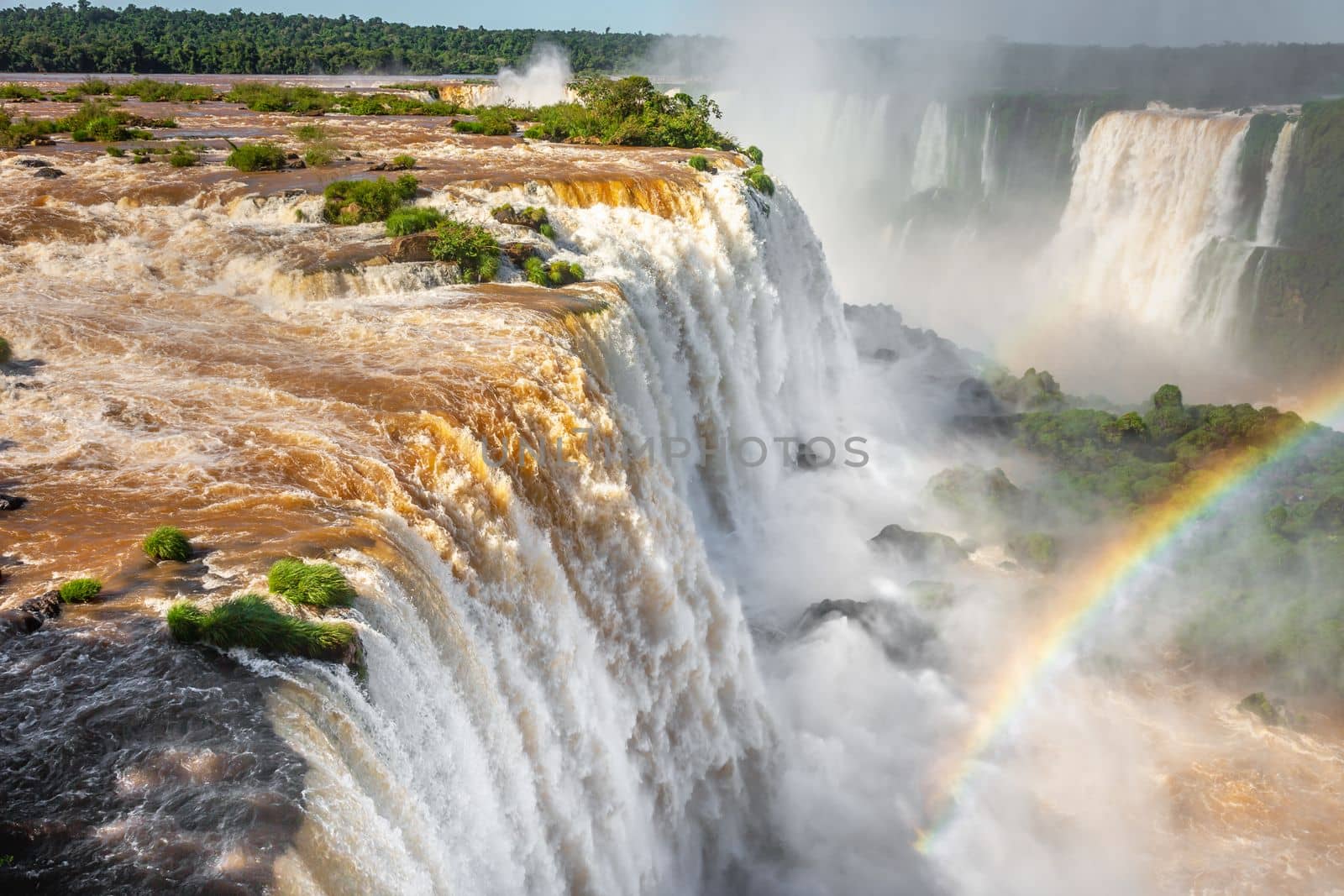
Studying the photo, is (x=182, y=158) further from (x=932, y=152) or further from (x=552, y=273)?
(x=932, y=152)

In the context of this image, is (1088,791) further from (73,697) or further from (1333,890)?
(73,697)

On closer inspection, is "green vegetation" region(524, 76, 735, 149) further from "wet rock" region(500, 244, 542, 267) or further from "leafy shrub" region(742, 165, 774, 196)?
"wet rock" region(500, 244, 542, 267)

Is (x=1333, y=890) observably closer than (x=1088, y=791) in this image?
Yes

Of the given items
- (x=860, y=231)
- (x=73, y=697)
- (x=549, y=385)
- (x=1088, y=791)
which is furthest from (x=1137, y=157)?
(x=73, y=697)

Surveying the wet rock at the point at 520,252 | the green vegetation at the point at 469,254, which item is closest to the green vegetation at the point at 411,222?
the green vegetation at the point at 469,254

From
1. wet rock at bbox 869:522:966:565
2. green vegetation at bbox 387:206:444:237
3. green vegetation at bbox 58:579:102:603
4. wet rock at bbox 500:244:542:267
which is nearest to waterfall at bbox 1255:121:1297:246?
wet rock at bbox 869:522:966:565
